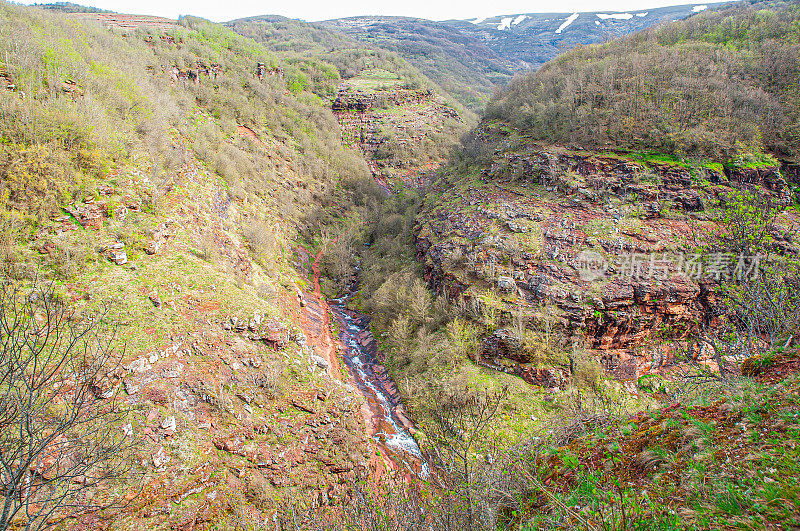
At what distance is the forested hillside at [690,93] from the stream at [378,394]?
22.4 metres

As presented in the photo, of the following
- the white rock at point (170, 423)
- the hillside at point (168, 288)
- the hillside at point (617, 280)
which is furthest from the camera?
the white rock at point (170, 423)

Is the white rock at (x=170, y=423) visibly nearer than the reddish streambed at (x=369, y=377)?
Yes

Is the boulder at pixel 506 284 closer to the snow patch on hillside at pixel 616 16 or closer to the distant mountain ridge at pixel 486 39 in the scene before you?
the distant mountain ridge at pixel 486 39

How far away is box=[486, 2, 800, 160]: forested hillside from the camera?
22297 mm

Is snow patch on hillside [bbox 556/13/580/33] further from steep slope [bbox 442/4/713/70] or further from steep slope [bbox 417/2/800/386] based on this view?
steep slope [bbox 417/2/800/386]

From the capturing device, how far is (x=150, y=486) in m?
10.4

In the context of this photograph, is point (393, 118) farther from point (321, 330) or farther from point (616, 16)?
point (616, 16)

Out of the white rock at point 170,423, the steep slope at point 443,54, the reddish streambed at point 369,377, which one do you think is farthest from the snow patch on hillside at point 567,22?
the white rock at point 170,423

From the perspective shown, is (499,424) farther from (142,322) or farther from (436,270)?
(142,322)

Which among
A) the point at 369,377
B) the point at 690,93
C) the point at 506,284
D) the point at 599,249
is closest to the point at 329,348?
the point at 369,377

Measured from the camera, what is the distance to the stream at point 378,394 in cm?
1628

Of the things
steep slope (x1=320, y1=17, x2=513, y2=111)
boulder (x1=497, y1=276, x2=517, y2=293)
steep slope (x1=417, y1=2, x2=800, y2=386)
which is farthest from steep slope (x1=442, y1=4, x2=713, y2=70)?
boulder (x1=497, y1=276, x2=517, y2=293)

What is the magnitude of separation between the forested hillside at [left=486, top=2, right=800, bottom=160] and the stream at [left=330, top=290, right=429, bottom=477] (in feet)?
73.4

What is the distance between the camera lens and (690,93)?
24.7 m
